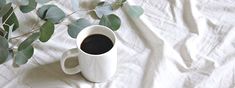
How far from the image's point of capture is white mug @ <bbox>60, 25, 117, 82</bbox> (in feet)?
1.62

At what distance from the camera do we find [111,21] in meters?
0.60

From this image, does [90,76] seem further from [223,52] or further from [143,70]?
[223,52]

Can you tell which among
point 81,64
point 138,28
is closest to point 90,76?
point 81,64

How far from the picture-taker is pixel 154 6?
0.66 m

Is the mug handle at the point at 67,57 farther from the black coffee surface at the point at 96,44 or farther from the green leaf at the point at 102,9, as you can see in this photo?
the green leaf at the point at 102,9

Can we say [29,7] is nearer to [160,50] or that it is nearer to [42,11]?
[42,11]

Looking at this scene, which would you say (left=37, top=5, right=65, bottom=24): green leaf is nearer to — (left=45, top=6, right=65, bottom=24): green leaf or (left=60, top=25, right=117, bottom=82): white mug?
(left=45, top=6, right=65, bottom=24): green leaf

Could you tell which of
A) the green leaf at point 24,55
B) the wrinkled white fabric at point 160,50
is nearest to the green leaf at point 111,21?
the wrinkled white fabric at point 160,50

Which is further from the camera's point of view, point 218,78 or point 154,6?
point 154,6

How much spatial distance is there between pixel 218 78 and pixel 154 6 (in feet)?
0.63

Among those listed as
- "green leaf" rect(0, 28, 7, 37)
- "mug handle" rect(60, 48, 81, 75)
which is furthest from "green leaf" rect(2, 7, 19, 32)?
"mug handle" rect(60, 48, 81, 75)

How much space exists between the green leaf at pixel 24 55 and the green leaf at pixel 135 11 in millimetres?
199

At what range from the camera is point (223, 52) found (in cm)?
59

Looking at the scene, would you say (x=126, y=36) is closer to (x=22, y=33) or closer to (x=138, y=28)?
(x=138, y=28)
